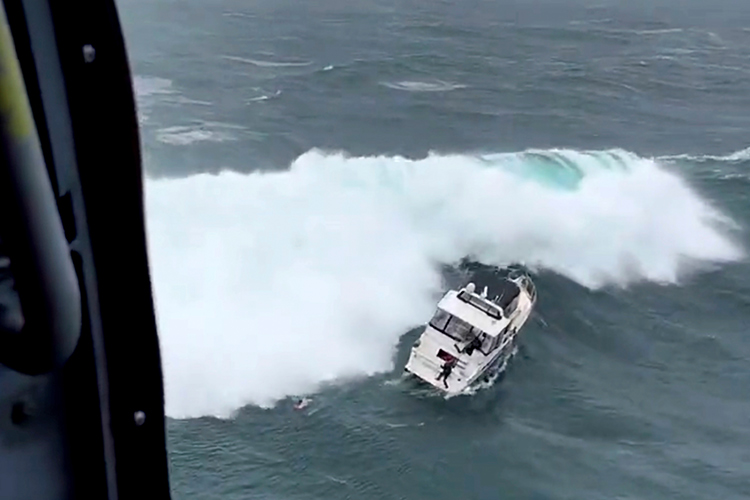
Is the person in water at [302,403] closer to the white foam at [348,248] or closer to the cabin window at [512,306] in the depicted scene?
the white foam at [348,248]

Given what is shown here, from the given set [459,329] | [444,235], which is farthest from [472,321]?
[444,235]

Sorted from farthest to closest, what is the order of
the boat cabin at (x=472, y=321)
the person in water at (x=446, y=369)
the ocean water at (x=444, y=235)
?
the boat cabin at (x=472, y=321) < the person in water at (x=446, y=369) < the ocean water at (x=444, y=235)

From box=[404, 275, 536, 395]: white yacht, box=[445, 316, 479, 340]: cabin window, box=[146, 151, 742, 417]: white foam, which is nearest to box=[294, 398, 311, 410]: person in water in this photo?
box=[146, 151, 742, 417]: white foam

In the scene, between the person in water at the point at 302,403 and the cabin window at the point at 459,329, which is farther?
the cabin window at the point at 459,329

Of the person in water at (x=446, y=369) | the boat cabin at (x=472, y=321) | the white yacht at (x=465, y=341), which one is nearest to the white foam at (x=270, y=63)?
the white yacht at (x=465, y=341)

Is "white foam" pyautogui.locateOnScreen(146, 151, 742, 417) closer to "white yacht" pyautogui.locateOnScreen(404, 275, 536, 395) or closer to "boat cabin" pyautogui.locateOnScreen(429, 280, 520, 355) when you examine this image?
"white yacht" pyautogui.locateOnScreen(404, 275, 536, 395)
